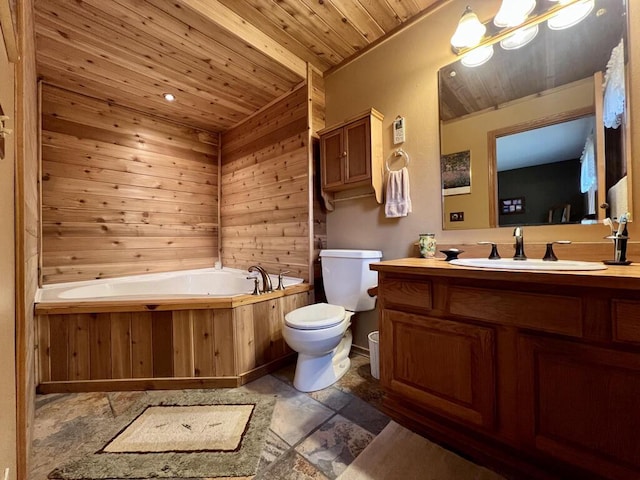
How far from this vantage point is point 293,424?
4.37 ft

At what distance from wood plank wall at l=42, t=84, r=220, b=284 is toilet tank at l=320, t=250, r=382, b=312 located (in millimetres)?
1830

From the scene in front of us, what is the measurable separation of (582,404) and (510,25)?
1.81 metres

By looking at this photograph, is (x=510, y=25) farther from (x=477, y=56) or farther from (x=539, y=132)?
(x=539, y=132)

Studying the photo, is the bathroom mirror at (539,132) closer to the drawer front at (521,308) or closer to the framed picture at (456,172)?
the framed picture at (456,172)

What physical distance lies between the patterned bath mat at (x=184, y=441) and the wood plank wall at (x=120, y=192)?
1654 mm

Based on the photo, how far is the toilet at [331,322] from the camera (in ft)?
5.08

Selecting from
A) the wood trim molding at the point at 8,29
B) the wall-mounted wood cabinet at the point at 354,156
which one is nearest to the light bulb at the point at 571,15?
the wall-mounted wood cabinet at the point at 354,156

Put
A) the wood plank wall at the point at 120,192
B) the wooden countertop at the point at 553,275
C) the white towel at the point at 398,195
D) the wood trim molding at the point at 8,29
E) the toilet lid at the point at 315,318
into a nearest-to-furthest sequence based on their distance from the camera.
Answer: the wood trim molding at the point at 8,29 < the wooden countertop at the point at 553,275 < the toilet lid at the point at 315,318 < the white towel at the point at 398,195 < the wood plank wall at the point at 120,192

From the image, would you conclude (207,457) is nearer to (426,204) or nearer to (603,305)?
(603,305)

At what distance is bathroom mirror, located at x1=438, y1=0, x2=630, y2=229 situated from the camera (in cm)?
123

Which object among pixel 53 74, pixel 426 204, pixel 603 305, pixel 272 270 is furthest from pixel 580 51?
pixel 53 74

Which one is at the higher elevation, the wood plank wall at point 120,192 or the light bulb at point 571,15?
the light bulb at point 571,15

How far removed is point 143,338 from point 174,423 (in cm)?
58

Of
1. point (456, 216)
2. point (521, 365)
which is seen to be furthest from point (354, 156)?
point (521, 365)
